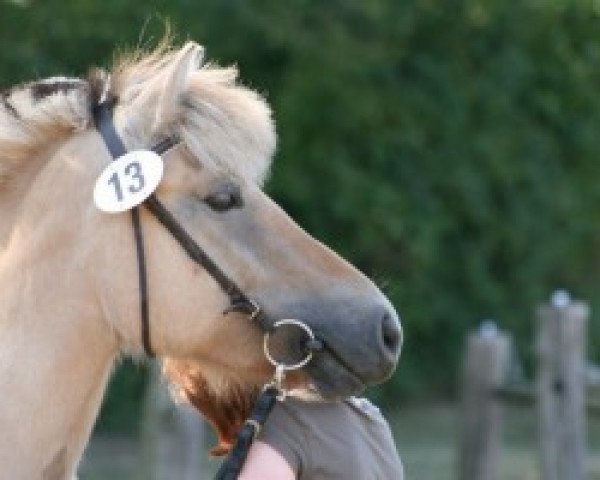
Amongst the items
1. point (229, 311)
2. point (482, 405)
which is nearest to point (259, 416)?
point (229, 311)

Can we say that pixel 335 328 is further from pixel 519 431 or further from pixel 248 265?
pixel 519 431

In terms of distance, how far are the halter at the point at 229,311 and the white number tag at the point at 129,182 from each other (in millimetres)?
24

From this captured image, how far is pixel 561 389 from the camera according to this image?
25.4ft

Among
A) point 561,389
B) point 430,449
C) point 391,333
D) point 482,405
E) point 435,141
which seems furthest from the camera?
point 435,141

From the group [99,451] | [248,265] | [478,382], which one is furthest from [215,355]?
[99,451]

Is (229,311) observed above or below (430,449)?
above

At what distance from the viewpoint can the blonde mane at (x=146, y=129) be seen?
3.29 meters

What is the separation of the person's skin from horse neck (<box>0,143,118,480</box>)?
29cm

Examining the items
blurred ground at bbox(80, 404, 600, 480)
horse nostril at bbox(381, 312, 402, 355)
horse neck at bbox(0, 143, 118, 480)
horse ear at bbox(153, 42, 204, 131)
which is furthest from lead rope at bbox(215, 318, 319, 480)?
blurred ground at bbox(80, 404, 600, 480)

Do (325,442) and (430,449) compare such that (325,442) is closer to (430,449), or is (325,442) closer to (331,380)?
(331,380)

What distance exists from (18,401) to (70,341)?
0.44 ft

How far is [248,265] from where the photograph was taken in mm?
3254

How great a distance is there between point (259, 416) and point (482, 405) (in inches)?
196

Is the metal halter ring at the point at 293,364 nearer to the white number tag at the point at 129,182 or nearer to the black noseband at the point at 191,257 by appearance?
the black noseband at the point at 191,257
